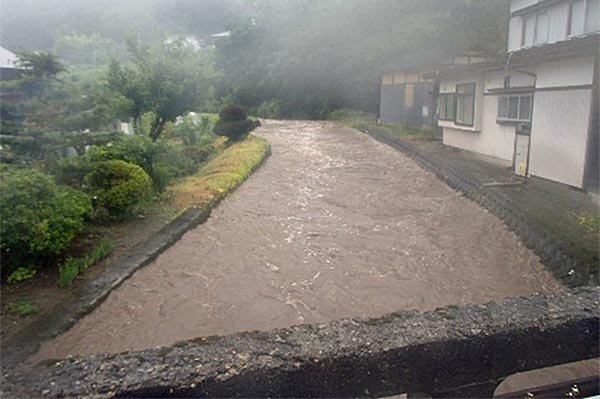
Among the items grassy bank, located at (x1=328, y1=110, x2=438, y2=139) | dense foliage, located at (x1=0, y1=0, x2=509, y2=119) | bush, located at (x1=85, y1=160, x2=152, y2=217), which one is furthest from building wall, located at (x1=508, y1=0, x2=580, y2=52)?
bush, located at (x1=85, y1=160, x2=152, y2=217)

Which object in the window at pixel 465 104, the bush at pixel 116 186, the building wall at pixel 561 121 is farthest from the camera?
the window at pixel 465 104

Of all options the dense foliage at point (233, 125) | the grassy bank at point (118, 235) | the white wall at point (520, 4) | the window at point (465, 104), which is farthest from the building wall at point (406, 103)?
the grassy bank at point (118, 235)

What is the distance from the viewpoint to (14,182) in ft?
17.2

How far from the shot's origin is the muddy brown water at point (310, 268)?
5176 mm

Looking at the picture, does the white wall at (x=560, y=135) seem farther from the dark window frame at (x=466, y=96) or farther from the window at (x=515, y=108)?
the dark window frame at (x=466, y=96)

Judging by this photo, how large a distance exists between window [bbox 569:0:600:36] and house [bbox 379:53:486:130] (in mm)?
7417

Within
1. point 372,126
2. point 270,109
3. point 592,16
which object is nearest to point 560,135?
point 592,16

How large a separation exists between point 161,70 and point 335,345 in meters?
11.4

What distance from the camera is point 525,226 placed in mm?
7473

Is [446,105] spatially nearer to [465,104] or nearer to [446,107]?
[446,107]

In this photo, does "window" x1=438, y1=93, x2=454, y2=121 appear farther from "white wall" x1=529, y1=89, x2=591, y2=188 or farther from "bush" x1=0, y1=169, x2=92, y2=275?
"bush" x1=0, y1=169, x2=92, y2=275

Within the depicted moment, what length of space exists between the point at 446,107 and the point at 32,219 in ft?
46.4

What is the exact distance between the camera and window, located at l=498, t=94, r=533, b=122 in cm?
1120

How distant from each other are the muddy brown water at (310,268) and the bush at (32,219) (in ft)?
3.42
